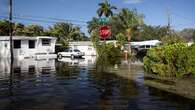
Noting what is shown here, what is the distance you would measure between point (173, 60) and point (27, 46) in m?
37.4

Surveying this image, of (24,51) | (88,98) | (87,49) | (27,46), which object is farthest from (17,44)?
(88,98)

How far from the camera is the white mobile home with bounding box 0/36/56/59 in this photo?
172 ft

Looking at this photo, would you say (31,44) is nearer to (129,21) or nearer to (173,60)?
(129,21)

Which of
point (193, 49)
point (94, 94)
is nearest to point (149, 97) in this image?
point (94, 94)

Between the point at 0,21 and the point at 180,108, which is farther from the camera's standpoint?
the point at 0,21

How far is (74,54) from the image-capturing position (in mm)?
55344

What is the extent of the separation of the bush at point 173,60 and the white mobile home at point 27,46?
3153 cm

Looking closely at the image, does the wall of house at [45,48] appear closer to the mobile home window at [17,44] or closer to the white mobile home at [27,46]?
the white mobile home at [27,46]

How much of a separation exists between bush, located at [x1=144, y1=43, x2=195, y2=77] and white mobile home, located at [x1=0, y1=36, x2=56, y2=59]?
103 ft

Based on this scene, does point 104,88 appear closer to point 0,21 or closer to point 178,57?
point 178,57

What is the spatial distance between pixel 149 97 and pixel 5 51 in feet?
141

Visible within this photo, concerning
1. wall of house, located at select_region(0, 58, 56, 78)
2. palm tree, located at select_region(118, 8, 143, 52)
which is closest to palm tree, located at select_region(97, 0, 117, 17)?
palm tree, located at select_region(118, 8, 143, 52)

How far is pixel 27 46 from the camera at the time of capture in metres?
54.5

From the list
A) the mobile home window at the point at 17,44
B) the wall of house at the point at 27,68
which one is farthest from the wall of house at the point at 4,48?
the wall of house at the point at 27,68
